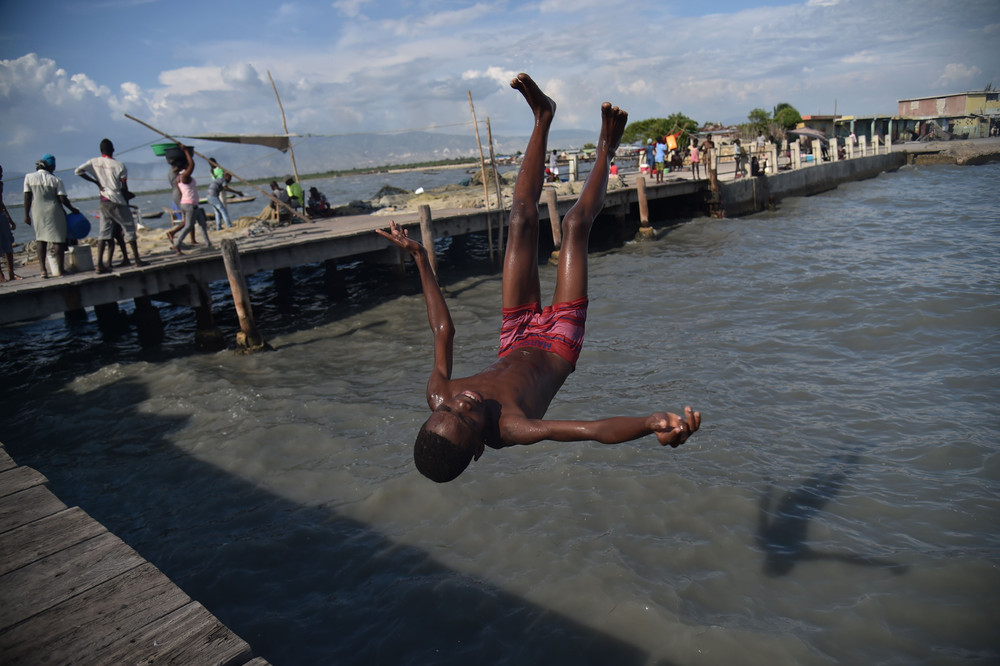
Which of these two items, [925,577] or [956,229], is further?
[956,229]

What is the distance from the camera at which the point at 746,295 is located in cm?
1362

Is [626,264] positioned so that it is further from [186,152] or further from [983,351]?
[186,152]

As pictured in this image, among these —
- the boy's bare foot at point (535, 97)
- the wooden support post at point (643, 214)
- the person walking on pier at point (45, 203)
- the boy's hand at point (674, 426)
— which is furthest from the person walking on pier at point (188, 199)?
the wooden support post at point (643, 214)

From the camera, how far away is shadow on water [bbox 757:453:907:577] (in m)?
5.38

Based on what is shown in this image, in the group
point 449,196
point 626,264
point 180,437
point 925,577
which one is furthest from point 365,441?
point 449,196

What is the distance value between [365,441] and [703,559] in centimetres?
438

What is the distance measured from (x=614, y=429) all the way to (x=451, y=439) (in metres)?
0.95

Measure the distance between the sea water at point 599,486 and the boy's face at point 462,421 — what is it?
190 cm

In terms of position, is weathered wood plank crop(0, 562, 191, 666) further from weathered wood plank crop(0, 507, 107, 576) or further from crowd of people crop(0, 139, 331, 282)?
crowd of people crop(0, 139, 331, 282)

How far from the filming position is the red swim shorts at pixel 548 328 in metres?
4.61

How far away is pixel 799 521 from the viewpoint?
5.93 meters

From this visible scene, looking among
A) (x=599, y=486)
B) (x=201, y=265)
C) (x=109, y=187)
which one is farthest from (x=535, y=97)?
(x=201, y=265)

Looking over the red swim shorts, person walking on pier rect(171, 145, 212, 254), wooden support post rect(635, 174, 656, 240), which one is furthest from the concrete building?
the red swim shorts

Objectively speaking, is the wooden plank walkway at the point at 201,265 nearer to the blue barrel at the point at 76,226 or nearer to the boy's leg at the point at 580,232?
the blue barrel at the point at 76,226
